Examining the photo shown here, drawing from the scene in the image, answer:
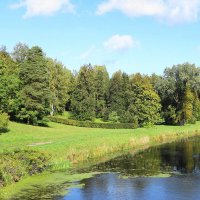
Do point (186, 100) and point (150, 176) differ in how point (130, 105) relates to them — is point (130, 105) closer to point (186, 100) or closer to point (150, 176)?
point (186, 100)

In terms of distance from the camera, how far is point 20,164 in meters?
33.2

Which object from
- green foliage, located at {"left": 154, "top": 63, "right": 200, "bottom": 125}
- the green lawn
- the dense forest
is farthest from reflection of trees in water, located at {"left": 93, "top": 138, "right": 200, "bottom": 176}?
green foliage, located at {"left": 154, "top": 63, "right": 200, "bottom": 125}

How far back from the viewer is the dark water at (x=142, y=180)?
2778cm

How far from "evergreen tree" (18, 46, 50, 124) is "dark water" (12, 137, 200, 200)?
107ft

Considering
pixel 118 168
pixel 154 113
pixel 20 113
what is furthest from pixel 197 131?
pixel 118 168

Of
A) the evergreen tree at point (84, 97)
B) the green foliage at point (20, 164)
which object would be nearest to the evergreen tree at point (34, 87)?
the evergreen tree at point (84, 97)

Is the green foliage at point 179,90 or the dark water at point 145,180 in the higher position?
the green foliage at point 179,90

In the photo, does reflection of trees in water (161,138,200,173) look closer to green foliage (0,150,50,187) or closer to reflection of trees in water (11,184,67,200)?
green foliage (0,150,50,187)

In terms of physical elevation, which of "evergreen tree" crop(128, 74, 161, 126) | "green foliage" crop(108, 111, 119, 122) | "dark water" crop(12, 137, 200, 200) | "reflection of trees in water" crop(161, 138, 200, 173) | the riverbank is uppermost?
"evergreen tree" crop(128, 74, 161, 126)

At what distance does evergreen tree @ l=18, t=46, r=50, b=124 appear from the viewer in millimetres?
76562

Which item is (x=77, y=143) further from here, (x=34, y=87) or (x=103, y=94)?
(x=103, y=94)

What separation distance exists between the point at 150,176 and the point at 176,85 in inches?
2678

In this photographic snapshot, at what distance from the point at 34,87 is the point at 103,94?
39863 millimetres

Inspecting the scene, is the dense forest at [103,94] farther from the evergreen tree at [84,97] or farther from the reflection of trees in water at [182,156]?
the reflection of trees in water at [182,156]
